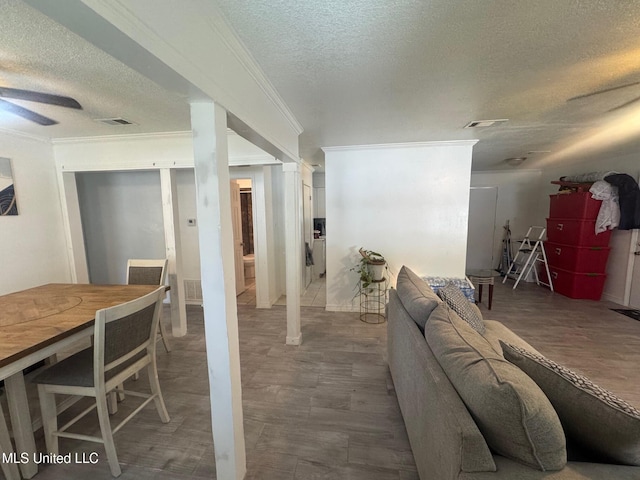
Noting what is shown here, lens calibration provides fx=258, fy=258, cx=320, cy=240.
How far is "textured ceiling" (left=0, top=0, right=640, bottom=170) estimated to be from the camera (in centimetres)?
114

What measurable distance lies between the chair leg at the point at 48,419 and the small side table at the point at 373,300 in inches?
115

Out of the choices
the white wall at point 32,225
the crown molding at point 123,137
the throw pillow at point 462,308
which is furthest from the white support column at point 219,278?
the white wall at point 32,225

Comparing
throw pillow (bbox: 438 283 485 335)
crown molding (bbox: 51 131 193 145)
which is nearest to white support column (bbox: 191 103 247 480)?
throw pillow (bbox: 438 283 485 335)

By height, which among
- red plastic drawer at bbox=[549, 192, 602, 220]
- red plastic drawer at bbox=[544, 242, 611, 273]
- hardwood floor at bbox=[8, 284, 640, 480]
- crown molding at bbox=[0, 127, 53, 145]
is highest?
crown molding at bbox=[0, 127, 53, 145]

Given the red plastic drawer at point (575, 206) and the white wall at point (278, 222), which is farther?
the white wall at point (278, 222)

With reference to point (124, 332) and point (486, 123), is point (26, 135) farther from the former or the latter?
point (486, 123)

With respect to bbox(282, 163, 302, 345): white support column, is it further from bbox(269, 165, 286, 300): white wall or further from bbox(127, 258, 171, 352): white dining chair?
bbox(269, 165, 286, 300): white wall

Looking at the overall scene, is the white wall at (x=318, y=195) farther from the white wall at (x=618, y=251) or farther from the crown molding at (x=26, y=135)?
the white wall at (x=618, y=251)

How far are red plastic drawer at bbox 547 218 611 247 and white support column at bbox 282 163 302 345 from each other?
14.7ft

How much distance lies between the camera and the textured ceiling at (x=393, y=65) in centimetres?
114

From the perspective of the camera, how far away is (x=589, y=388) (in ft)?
3.09

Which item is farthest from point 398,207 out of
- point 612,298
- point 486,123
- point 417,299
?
point 612,298

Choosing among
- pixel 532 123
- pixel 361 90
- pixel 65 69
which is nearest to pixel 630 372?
pixel 532 123

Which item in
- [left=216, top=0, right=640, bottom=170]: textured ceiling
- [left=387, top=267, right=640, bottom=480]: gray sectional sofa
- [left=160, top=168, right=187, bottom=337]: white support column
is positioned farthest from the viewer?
[left=160, top=168, right=187, bottom=337]: white support column
